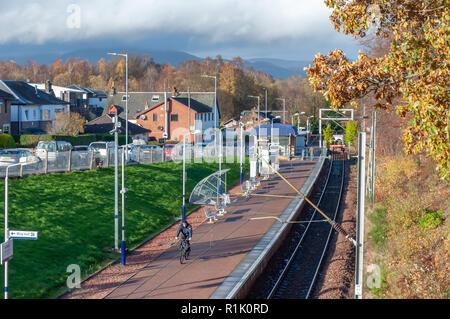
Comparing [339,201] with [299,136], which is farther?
[299,136]

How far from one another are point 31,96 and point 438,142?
5814cm

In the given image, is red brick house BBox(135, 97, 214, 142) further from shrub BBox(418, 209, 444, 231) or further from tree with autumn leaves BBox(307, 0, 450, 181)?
tree with autumn leaves BBox(307, 0, 450, 181)

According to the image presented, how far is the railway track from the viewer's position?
20694mm

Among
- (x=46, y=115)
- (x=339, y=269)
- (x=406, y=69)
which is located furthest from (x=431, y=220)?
(x=46, y=115)

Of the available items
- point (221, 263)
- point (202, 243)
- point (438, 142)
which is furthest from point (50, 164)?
point (438, 142)

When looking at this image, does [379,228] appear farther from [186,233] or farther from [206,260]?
[186,233]

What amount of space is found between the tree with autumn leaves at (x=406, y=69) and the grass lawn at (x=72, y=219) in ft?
37.8

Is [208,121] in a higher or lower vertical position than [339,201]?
higher

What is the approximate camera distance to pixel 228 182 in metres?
46.8

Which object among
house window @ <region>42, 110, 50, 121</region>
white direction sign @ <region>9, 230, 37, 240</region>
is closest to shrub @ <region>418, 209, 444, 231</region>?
white direction sign @ <region>9, 230, 37, 240</region>

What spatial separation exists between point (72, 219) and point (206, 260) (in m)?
7.57

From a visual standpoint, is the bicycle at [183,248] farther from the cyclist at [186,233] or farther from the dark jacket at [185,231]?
the dark jacket at [185,231]

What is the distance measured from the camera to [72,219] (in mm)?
26453

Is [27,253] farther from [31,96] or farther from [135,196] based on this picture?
[31,96]
